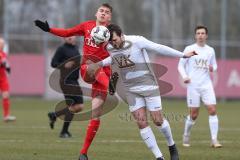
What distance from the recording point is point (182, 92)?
32.4 m

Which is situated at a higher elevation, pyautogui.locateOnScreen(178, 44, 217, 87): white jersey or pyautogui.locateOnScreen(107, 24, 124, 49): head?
pyautogui.locateOnScreen(107, 24, 124, 49): head

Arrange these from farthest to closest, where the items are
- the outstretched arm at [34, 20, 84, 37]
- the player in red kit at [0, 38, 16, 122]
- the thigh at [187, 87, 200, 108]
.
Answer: the player in red kit at [0, 38, 16, 122] < the thigh at [187, 87, 200, 108] < the outstretched arm at [34, 20, 84, 37]

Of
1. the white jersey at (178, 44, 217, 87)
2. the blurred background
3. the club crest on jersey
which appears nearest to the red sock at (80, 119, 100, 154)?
the white jersey at (178, 44, 217, 87)

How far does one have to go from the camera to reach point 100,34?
34.5 feet

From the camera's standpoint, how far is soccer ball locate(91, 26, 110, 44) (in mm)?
10412

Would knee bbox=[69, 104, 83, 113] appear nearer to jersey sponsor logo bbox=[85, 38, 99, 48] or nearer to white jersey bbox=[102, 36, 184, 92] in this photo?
jersey sponsor logo bbox=[85, 38, 99, 48]

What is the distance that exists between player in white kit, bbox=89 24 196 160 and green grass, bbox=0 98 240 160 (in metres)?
0.91

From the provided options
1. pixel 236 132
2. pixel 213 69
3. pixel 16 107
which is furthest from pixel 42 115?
pixel 213 69

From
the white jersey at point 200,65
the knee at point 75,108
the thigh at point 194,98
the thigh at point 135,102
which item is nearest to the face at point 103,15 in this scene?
the thigh at point 135,102

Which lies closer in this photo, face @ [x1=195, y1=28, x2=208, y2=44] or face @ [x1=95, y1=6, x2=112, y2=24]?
face @ [x1=95, y1=6, x2=112, y2=24]

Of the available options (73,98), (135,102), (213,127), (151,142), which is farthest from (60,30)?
(73,98)

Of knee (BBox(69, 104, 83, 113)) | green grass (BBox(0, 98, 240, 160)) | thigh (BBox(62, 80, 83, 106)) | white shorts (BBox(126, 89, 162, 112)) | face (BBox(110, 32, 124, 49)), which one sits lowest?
green grass (BBox(0, 98, 240, 160))

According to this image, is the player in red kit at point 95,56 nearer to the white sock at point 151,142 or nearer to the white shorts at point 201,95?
the white sock at point 151,142

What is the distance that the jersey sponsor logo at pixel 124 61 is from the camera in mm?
10398
